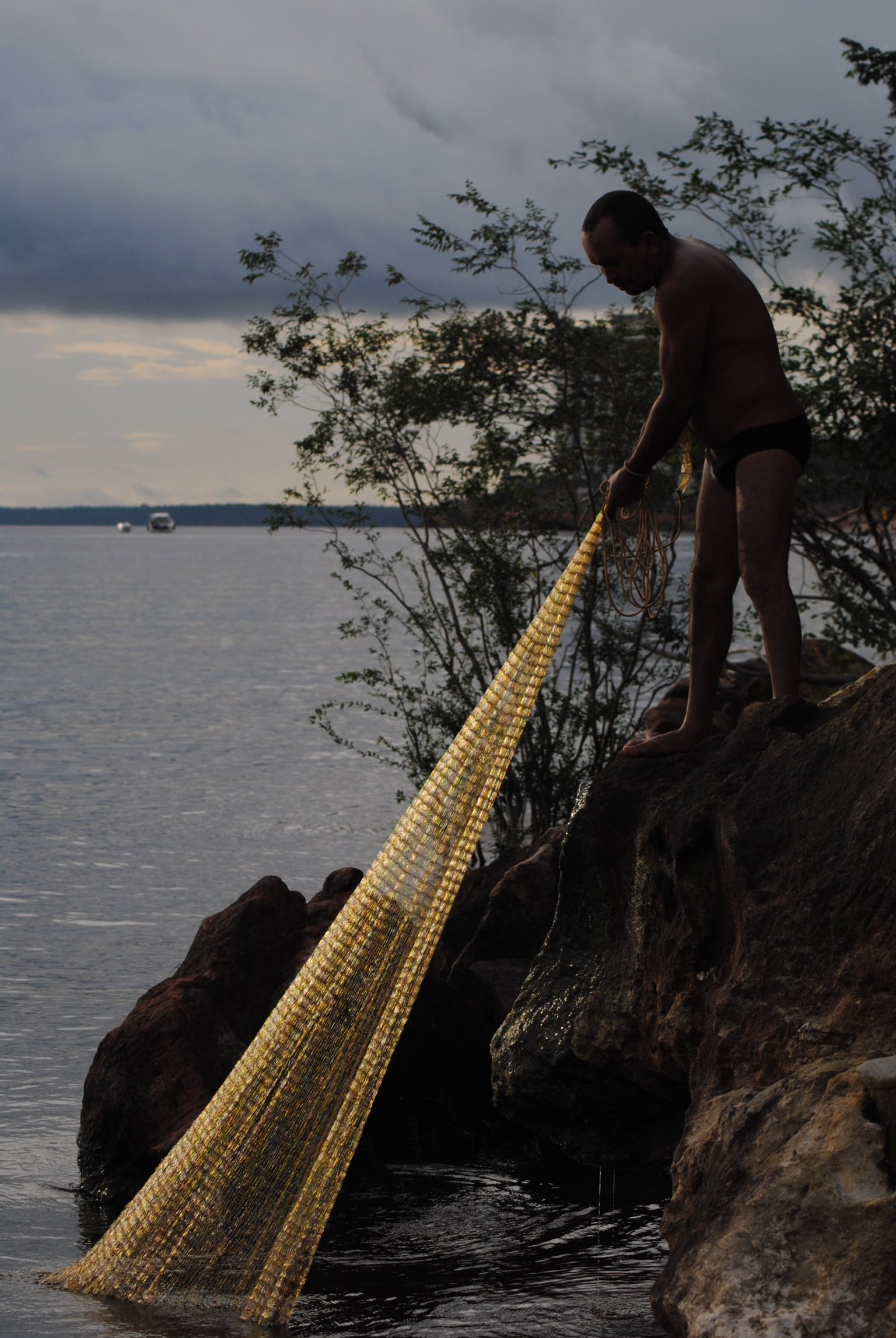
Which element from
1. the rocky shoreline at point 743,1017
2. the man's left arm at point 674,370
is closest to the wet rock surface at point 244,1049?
the rocky shoreline at point 743,1017

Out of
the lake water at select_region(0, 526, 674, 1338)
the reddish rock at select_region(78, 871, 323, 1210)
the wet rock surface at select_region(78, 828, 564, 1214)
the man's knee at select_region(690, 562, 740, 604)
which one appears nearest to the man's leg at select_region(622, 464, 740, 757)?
the man's knee at select_region(690, 562, 740, 604)

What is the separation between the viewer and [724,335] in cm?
477

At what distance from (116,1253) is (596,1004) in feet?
5.80

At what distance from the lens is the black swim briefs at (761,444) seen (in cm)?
478

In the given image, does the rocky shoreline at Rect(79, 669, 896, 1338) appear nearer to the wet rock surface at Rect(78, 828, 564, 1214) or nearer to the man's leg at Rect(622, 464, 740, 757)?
the wet rock surface at Rect(78, 828, 564, 1214)

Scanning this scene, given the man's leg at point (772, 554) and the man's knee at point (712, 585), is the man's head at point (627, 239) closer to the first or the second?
the man's leg at point (772, 554)

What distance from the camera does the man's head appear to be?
4.65m

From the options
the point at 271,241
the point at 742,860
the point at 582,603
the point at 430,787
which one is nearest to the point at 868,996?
the point at 742,860

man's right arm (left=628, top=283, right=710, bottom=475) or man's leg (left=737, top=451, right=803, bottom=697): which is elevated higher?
man's right arm (left=628, top=283, right=710, bottom=475)

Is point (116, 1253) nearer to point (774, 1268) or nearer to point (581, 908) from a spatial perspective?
point (581, 908)

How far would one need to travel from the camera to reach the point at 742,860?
13.4 ft

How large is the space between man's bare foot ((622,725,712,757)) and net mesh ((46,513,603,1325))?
40 cm

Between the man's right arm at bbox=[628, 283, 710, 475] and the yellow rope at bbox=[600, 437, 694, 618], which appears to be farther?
the yellow rope at bbox=[600, 437, 694, 618]

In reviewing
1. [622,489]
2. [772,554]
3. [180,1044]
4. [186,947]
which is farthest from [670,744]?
[186,947]
